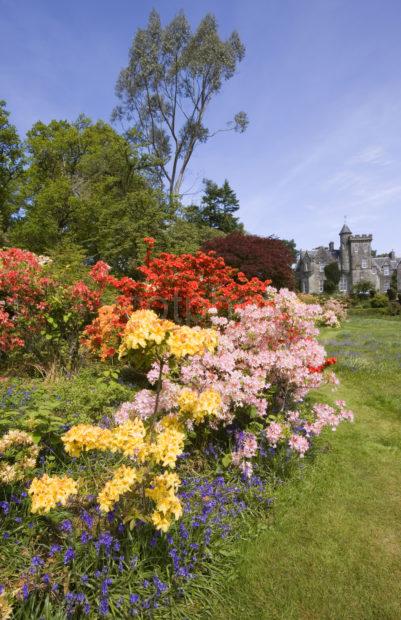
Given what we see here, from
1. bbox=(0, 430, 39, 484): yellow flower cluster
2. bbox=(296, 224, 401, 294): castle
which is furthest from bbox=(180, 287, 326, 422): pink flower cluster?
bbox=(296, 224, 401, 294): castle

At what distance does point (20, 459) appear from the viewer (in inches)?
109

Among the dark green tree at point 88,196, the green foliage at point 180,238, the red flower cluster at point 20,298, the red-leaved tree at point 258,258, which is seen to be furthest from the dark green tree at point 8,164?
the red flower cluster at point 20,298

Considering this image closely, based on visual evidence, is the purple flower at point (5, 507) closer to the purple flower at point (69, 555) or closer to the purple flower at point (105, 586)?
the purple flower at point (69, 555)

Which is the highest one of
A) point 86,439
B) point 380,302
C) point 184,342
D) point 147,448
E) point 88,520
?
point 184,342

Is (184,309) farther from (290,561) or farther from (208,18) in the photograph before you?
(208,18)

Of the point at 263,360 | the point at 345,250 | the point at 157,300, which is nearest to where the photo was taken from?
the point at 263,360

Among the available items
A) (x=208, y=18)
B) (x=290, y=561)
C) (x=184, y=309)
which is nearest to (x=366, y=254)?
(x=208, y=18)

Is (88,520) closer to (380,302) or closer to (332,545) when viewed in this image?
(332,545)

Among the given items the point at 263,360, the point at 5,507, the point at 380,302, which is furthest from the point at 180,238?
the point at 380,302

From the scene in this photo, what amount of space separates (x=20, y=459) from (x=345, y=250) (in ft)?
178

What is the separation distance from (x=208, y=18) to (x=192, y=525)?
1017 inches

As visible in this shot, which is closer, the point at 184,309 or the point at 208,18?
the point at 184,309

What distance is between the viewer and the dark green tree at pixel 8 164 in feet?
67.6

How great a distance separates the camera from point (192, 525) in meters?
2.67
